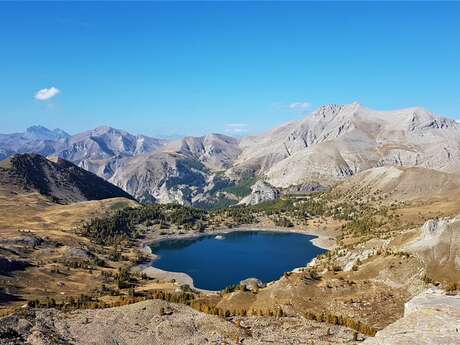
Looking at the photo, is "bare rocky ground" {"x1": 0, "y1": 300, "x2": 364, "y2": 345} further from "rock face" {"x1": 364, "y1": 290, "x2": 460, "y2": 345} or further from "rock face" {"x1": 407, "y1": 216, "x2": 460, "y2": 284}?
"rock face" {"x1": 407, "y1": 216, "x2": 460, "y2": 284}

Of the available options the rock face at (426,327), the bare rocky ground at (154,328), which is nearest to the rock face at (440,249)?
the bare rocky ground at (154,328)

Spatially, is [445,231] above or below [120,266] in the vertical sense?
above

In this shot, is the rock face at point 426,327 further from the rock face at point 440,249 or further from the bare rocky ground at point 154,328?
the rock face at point 440,249

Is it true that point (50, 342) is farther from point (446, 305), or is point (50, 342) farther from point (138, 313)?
point (446, 305)

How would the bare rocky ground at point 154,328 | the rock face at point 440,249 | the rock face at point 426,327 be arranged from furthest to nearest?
the rock face at point 440,249
the bare rocky ground at point 154,328
the rock face at point 426,327

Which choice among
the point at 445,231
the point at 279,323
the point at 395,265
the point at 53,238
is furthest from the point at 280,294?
the point at 53,238

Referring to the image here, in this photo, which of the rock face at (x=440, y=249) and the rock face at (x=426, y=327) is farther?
the rock face at (x=440, y=249)

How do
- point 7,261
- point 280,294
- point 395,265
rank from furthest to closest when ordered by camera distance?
1. point 7,261
2. point 395,265
3. point 280,294

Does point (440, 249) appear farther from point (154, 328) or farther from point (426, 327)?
point (154, 328)
